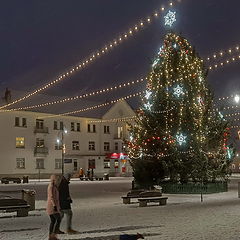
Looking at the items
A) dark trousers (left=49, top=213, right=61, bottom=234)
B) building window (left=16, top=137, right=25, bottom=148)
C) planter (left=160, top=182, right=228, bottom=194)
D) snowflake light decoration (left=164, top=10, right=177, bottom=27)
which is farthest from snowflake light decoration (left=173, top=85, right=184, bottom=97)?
building window (left=16, top=137, right=25, bottom=148)

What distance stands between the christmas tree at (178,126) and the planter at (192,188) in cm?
48

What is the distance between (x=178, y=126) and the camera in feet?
103

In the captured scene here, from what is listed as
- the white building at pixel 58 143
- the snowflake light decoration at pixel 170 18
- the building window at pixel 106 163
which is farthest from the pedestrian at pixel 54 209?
the building window at pixel 106 163

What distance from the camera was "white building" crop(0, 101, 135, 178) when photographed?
63.7 meters

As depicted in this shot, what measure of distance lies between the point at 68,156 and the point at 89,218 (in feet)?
177

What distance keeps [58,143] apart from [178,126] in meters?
39.8

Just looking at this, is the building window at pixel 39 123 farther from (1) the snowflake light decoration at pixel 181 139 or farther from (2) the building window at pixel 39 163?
(1) the snowflake light decoration at pixel 181 139

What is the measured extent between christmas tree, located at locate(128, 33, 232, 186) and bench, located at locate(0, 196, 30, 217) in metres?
14.4

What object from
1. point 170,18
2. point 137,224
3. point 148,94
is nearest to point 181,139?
point 148,94

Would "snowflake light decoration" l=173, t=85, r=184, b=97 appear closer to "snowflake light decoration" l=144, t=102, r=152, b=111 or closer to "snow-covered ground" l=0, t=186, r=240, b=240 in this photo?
"snowflake light decoration" l=144, t=102, r=152, b=111

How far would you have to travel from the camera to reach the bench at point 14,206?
57.2ft

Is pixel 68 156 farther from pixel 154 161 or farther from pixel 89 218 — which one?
pixel 89 218

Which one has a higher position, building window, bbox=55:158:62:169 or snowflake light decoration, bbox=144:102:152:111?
snowflake light decoration, bbox=144:102:152:111

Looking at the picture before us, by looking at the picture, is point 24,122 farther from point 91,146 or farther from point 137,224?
point 137,224
